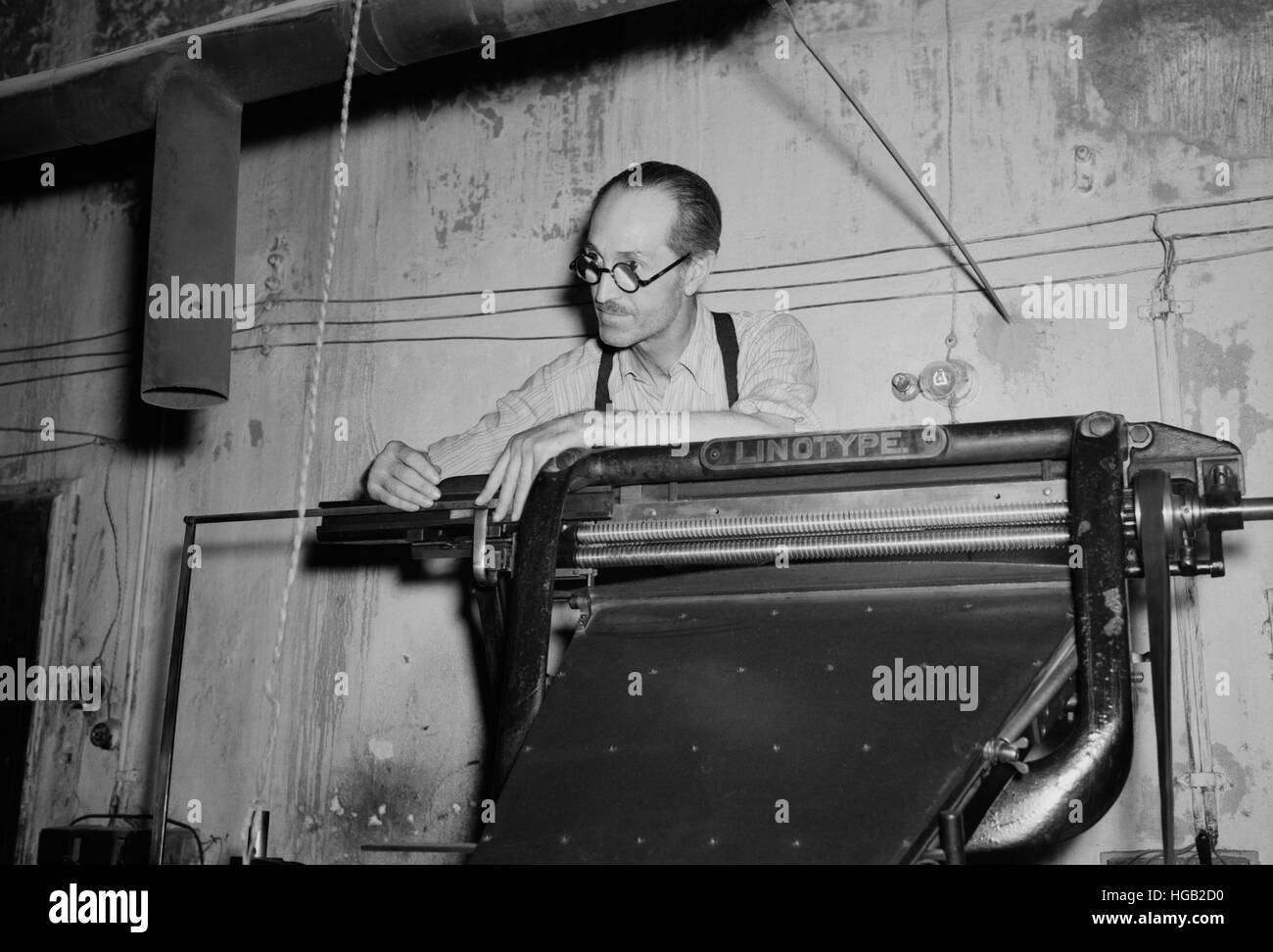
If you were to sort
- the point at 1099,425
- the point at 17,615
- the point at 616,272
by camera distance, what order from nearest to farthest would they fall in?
the point at 1099,425, the point at 616,272, the point at 17,615

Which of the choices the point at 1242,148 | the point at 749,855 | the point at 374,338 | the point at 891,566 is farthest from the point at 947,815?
the point at 374,338

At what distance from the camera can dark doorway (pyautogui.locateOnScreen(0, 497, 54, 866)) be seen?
3.97m

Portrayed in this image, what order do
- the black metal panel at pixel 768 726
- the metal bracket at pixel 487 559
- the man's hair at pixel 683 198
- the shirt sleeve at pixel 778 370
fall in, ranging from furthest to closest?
1. the man's hair at pixel 683 198
2. the shirt sleeve at pixel 778 370
3. the metal bracket at pixel 487 559
4. the black metal panel at pixel 768 726

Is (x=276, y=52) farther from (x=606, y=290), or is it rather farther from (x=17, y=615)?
(x=17, y=615)

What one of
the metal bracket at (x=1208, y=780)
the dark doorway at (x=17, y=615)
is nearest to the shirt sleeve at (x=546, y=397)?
the metal bracket at (x=1208, y=780)

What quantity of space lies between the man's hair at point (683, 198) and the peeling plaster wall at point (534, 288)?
2.61 feet

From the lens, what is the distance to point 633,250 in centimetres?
241

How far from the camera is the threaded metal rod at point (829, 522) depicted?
1566mm
